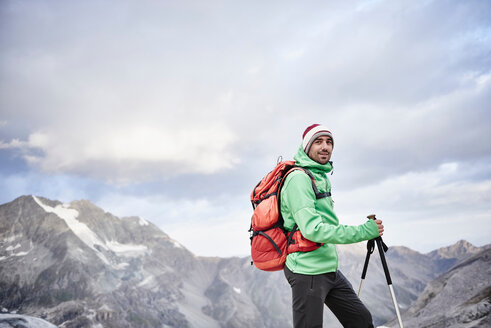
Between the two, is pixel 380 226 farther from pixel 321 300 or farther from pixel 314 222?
pixel 321 300

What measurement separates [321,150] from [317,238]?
1.40 m

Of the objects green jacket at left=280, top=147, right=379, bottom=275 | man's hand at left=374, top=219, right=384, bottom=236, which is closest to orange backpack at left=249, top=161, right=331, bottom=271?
green jacket at left=280, top=147, right=379, bottom=275

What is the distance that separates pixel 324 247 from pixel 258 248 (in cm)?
93

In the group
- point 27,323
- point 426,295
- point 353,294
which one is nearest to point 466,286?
point 426,295

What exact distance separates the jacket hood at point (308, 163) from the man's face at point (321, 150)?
9 cm

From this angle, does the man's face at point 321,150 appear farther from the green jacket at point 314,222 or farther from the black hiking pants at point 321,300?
the black hiking pants at point 321,300

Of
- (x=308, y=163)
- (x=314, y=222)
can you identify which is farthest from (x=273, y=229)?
(x=308, y=163)

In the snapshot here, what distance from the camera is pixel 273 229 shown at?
4715 mm

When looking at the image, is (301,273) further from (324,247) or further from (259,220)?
(259,220)

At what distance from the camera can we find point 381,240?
4.72m

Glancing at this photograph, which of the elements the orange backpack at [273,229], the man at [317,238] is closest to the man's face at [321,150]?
the man at [317,238]

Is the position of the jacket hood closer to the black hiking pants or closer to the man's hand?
Answer: the man's hand

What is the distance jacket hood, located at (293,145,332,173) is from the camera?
479cm

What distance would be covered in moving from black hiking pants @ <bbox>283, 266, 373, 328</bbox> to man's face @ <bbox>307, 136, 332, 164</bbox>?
164 centimetres
